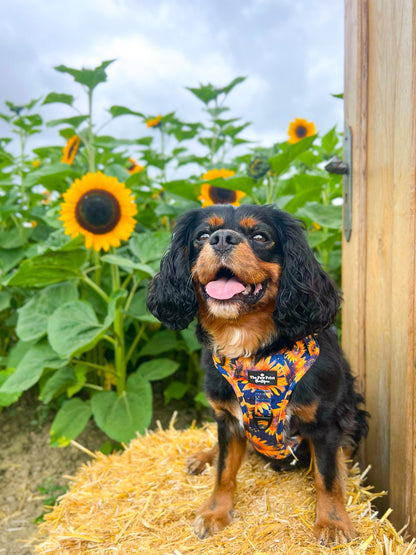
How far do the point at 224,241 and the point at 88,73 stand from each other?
2.07m

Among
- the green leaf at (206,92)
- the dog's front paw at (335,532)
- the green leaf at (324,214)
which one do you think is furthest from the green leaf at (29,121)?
the dog's front paw at (335,532)

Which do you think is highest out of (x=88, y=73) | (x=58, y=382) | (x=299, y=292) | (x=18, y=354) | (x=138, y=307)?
(x=88, y=73)

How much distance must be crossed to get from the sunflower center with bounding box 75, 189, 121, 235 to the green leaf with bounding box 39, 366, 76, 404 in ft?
3.60

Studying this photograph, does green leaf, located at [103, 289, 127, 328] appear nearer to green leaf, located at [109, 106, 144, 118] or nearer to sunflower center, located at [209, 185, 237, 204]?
sunflower center, located at [209, 185, 237, 204]

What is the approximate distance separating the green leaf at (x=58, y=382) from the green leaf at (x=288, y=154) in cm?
198

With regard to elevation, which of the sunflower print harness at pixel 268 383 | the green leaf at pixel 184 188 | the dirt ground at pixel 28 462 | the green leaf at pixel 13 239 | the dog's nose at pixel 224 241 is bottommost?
the dirt ground at pixel 28 462

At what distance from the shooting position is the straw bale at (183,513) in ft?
6.41

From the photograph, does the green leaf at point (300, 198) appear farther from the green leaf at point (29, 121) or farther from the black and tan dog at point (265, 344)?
the green leaf at point (29, 121)

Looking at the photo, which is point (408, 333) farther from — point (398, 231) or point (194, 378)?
point (194, 378)

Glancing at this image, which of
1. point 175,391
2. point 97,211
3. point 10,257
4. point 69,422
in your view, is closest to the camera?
point 97,211

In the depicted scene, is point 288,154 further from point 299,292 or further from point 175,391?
point 175,391

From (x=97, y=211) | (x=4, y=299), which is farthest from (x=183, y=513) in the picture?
(x=4, y=299)

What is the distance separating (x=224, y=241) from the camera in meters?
1.85

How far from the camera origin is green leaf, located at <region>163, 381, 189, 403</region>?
4.03m
